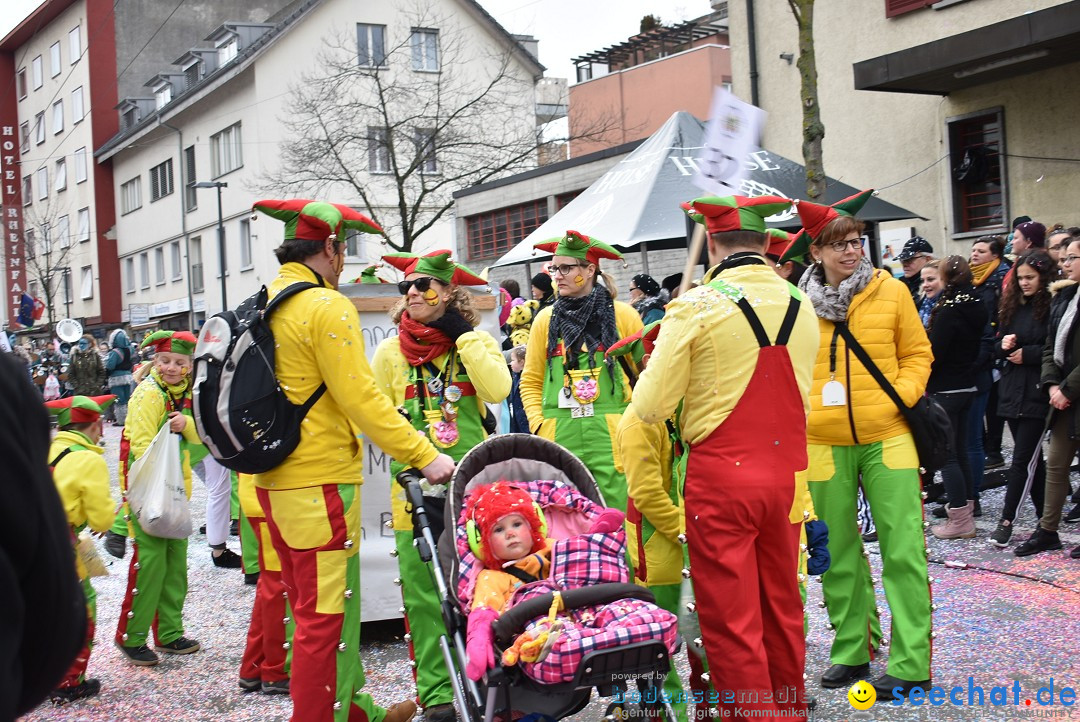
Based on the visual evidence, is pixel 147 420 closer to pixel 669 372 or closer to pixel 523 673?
pixel 523 673

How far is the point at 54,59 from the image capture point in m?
51.1

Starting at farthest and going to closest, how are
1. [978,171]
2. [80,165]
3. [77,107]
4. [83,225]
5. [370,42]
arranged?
[83,225], [80,165], [77,107], [370,42], [978,171]

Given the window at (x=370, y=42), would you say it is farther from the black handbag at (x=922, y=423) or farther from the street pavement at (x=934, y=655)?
the black handbag at (x=922, y=423)

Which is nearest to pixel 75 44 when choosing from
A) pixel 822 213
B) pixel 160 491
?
pixel 160 491

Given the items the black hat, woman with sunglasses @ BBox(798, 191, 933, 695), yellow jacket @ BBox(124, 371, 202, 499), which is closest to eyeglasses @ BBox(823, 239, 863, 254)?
woman with sunglasses @ BBox(798, 191, 933, 695)

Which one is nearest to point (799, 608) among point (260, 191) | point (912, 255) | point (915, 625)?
point (915, 625)

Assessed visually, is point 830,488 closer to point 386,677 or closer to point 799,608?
point 799,608

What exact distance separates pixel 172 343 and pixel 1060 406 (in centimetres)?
574

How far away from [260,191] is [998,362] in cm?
2989

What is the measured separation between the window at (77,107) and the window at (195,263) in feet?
43.6

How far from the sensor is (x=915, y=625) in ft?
14.8

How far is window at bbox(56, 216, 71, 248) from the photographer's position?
50625 mm

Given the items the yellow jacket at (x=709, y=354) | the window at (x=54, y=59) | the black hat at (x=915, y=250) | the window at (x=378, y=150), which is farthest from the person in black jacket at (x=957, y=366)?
the window at (x=54, y=59)

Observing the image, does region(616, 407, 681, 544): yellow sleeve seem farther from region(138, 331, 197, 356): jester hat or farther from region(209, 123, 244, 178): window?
region(209, 123, 244, 178): window
